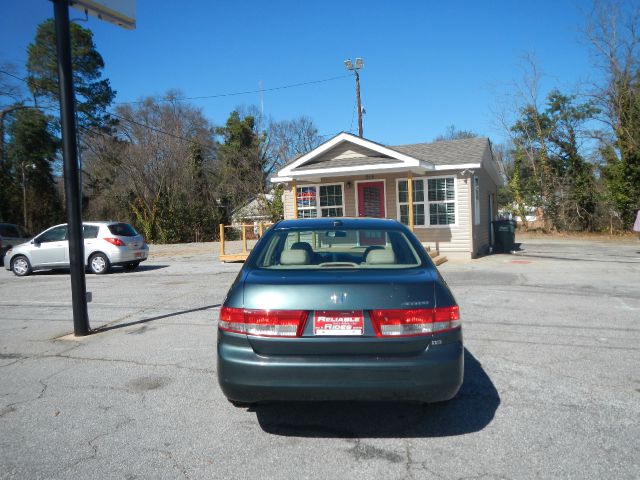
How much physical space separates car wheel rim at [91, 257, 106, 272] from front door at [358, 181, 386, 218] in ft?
27.3

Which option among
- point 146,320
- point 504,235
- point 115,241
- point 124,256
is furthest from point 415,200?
point 146,320

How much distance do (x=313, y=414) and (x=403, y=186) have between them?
13.4m

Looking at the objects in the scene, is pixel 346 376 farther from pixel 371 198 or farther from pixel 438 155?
pixel 438 155

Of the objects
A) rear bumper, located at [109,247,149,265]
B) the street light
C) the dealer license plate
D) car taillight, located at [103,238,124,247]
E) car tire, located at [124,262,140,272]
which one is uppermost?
the street light

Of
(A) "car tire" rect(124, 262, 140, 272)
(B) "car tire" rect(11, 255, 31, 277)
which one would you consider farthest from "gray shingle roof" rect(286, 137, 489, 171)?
(B) "car tire" rect(11, 255, 31, 277)

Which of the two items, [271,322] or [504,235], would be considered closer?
[271,322]

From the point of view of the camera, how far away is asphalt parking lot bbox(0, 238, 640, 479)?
3031 mm

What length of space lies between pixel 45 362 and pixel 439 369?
442cm

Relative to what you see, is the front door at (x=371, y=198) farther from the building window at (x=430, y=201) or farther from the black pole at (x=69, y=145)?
the black pole at (x=69, y=145)

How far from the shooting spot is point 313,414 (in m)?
3.80

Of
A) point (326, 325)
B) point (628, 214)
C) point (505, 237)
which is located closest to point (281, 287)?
point (326, 325)

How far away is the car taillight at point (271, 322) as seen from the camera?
315cm

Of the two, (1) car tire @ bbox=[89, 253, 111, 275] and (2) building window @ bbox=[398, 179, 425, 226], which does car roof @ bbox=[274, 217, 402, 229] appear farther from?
(2) building window @ bbox=[398, 179, 425, 226]

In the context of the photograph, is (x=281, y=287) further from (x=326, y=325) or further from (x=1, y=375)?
(x=1, y=375)
